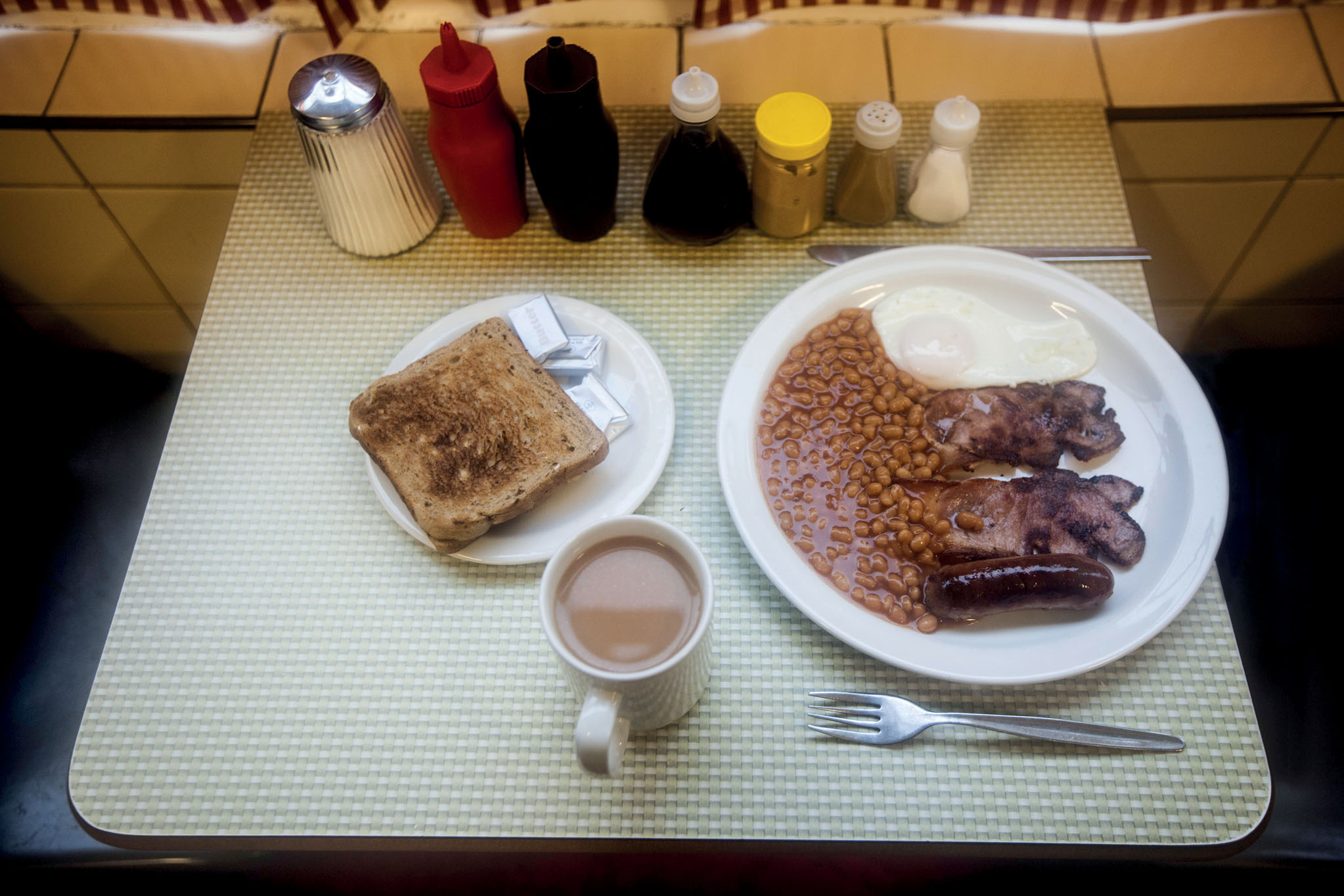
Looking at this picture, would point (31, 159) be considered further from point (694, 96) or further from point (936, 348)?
point (936, 348)

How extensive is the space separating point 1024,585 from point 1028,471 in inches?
9.0

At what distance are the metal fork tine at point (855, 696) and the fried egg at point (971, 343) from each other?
0.45 metres

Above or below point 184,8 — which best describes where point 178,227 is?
below

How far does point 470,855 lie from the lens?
50.2 inches

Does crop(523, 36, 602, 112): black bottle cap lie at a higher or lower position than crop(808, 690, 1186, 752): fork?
higher

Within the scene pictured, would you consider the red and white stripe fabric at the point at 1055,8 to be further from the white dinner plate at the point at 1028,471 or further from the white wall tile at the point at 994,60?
the white dinner plate at the point at 1028,471

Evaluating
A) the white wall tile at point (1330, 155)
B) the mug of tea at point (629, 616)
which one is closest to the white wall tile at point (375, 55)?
the mug of tea at point (629, 616)

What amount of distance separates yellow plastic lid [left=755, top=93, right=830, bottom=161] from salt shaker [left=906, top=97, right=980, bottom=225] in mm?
186

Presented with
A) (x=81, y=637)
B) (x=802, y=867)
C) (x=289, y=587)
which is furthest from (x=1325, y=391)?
(x=81, y=637)

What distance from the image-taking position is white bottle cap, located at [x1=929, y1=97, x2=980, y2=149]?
1177 millimetres

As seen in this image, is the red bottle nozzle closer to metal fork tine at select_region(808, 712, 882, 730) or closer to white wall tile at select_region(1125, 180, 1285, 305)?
metal fork tine at select_region(808, 712, 882, 730)

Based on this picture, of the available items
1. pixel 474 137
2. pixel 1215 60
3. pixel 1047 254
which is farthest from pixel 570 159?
pixel 1215 60

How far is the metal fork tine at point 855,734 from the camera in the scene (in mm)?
947

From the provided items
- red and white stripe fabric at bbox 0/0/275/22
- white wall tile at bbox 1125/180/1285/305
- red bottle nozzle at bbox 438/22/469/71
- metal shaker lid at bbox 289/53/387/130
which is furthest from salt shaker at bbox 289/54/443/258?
white wall tile at bbox 1125/180/1285/305
